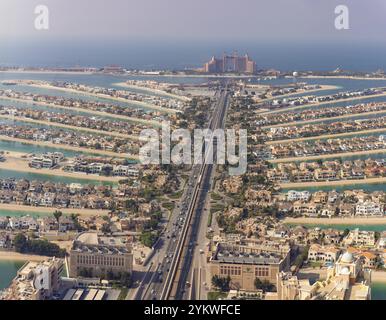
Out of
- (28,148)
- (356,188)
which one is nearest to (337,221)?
(356,188)

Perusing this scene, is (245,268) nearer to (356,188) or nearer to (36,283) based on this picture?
(36,283)

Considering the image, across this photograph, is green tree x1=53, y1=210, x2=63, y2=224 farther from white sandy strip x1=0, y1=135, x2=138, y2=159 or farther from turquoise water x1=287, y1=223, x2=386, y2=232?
white sandy strip x1=0, y1=135, x2=138, y2=159

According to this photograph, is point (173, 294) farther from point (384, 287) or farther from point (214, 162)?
point (214, 162)

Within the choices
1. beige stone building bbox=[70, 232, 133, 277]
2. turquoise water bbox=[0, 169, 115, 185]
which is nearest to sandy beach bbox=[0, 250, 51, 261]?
beige stone building bbox=[70, 232, 133, 277]

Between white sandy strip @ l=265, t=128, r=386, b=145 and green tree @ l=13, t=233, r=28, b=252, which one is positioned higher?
white sandy strip @ l=265, t=128, r=386, b=145

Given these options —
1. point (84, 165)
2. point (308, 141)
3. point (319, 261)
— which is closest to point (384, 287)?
point (319, 261)
